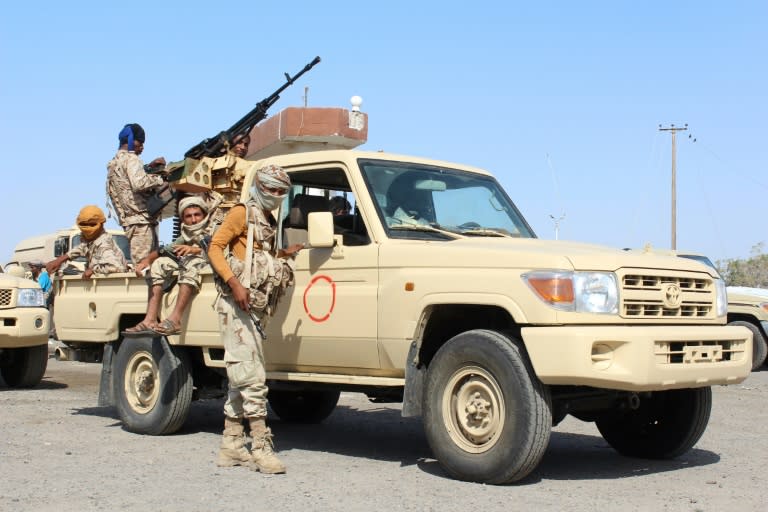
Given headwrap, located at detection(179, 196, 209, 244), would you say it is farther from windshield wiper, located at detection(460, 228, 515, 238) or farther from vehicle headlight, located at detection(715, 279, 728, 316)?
vehicle headlight, located at detection(715, 279, 728, 316)

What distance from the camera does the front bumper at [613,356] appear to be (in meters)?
5.61

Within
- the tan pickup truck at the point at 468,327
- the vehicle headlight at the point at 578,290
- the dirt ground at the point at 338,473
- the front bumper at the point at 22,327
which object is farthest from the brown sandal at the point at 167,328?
the front bumper at the point at 22,327

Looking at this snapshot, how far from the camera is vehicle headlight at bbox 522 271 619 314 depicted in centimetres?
575

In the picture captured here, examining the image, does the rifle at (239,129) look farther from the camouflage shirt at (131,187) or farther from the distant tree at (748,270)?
the distant tree at (748,270)

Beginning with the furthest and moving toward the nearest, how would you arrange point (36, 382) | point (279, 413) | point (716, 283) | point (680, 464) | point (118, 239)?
1. point (118, 239)
2. point (36, 382)
3. point (279, 413)
4. point (680, 464)
5. point (716, 283)

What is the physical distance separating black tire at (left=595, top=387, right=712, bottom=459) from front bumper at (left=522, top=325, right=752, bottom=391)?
100 centimetres

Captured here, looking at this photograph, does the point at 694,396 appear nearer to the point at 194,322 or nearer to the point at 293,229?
the point at 293,229

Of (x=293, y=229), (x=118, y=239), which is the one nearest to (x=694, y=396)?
(x=293, y=229)

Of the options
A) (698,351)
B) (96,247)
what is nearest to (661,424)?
(698,351)

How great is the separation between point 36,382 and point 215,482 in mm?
6955

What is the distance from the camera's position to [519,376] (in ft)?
19.0

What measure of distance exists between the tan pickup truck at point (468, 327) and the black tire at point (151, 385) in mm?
15

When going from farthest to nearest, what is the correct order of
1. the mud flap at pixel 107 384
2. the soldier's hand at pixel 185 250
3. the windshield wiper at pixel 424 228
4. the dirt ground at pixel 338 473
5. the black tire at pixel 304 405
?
1. the black tire at pixel 304 405
2. the mud flap at pixel 107 384
3. the soldier's hand at pixel 185 250
4. the windshield wiper at pixel 424 228
5. the dirt ground at pixel 338 473

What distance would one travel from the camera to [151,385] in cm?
829
